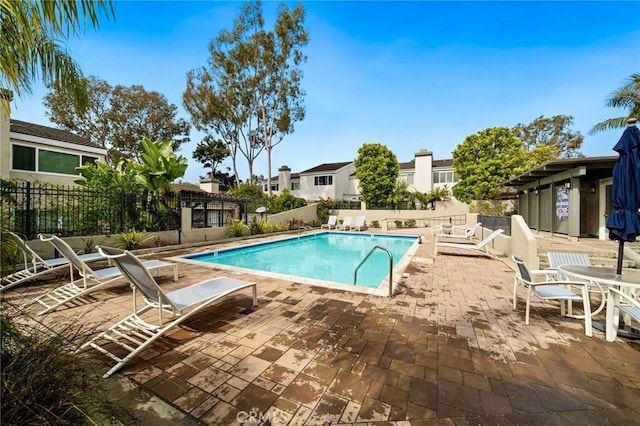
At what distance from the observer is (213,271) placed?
23.1 feet

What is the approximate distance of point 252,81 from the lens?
25156mm

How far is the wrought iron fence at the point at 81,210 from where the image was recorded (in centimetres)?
778

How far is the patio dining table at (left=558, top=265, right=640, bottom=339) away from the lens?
345 centimetres

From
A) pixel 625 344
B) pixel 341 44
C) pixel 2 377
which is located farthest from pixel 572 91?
pixel 2 377

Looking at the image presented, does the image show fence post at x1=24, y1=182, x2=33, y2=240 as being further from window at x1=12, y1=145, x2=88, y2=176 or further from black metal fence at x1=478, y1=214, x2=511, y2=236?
black metal fence at x1=478, y1=214, x2=511, y2=236

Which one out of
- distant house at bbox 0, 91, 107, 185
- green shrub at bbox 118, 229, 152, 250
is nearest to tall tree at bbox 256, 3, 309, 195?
distant house at bbox 0, 91, 107, 185

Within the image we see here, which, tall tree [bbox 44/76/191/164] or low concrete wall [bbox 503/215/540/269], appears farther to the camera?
tall tree [bbox 44/76/191/164]

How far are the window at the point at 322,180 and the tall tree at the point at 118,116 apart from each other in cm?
1911

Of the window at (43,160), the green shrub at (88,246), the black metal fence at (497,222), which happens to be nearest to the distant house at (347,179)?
the black metal fence at (497,222)

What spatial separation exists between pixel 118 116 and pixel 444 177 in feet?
120

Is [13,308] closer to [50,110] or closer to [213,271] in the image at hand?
[213,271]

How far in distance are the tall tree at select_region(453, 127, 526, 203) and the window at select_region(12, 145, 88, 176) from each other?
2809 cm

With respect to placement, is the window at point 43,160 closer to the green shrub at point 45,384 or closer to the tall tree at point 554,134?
the green shrub at point 45,384

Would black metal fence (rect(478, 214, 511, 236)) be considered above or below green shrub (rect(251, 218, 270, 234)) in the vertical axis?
above
